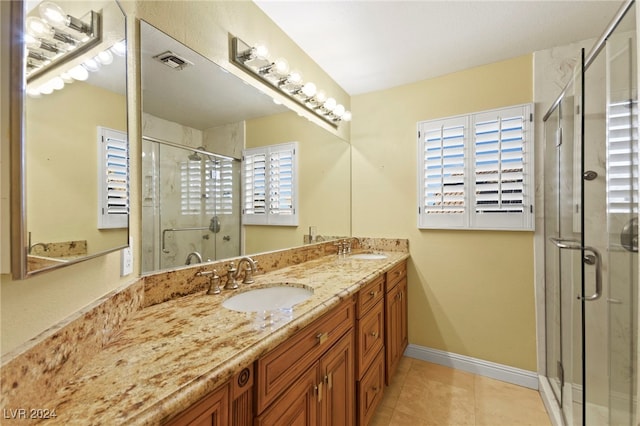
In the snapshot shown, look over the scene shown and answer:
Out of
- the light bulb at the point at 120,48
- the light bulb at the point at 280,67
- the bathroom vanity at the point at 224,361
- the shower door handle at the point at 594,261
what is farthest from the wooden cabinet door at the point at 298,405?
the light bulb at the point at 280,67

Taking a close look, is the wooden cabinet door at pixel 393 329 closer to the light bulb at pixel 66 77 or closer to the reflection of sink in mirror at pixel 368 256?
the reflection of sink in mirror at pixel 368 256

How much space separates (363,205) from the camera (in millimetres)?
2648

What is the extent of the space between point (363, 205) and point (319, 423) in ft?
6.22

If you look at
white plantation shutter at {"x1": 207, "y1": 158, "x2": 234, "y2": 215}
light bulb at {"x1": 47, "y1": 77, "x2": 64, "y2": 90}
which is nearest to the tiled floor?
white plantation shutter at {"x1": 207, "y1": 158, "x2": 234, "y2": 215}

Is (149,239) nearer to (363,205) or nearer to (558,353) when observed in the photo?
(363,205)

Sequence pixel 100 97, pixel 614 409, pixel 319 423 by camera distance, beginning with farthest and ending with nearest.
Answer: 1. pixel 614 409
2. pixel 319 423
3. pixel 100 97

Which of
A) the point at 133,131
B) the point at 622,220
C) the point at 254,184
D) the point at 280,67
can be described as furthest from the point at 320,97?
the point at 622,220

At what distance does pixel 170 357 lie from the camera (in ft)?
2.11

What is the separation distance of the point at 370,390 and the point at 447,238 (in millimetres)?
1338

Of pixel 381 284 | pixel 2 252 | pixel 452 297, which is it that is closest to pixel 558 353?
pixel 452 297

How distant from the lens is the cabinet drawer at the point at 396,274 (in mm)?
1935

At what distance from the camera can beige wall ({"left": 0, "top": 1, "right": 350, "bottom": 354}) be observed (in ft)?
1.57

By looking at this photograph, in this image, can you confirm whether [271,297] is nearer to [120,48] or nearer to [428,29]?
[120,48]

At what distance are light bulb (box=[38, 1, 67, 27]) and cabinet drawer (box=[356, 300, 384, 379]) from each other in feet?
4.87
